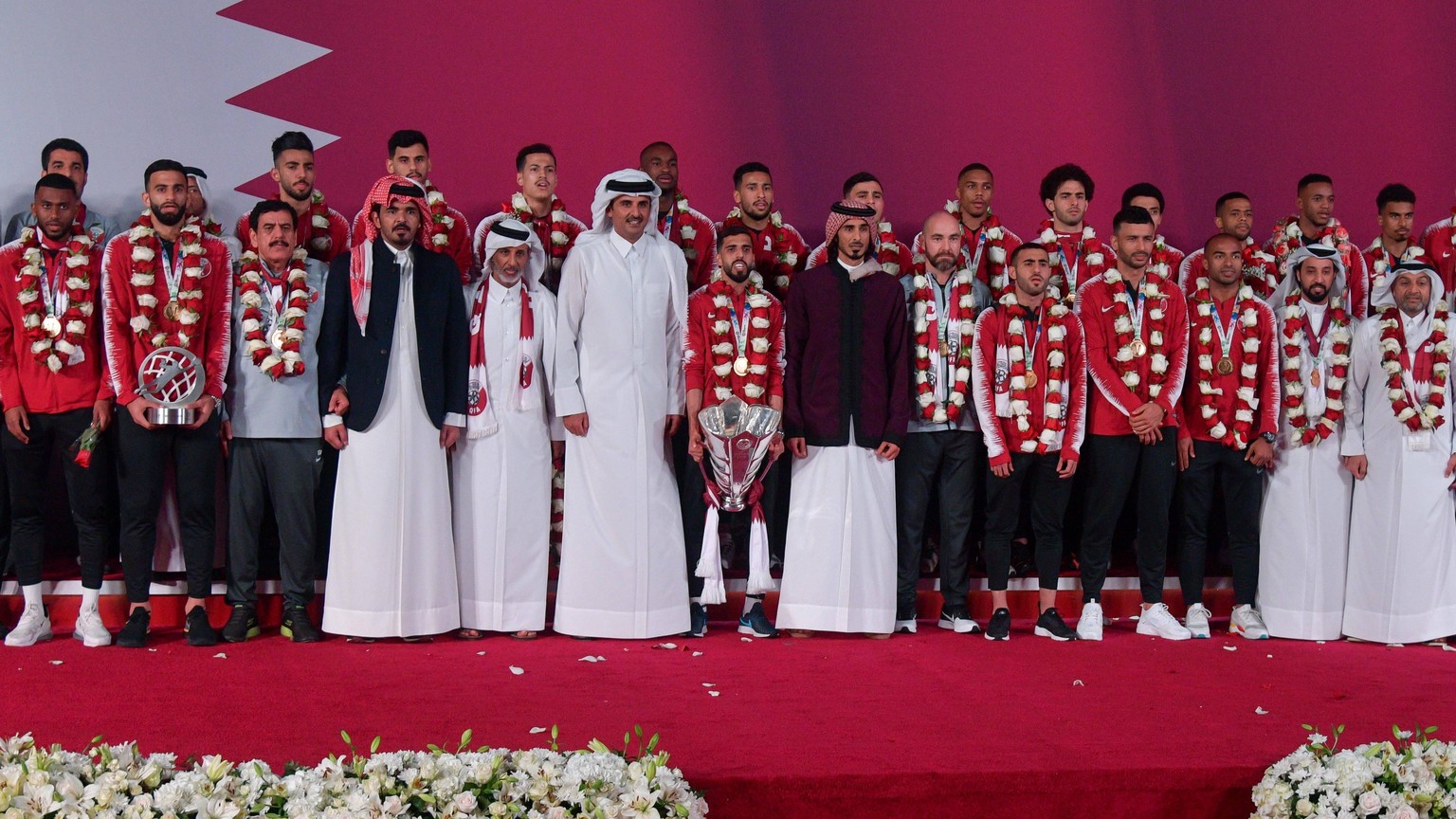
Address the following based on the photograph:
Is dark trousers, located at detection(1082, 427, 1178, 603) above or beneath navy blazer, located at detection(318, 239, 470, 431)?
beneath

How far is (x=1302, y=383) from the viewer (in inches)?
236

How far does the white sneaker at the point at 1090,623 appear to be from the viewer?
5657mm

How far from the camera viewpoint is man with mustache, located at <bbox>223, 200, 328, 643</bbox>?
5328 mm

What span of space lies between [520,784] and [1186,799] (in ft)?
5.86

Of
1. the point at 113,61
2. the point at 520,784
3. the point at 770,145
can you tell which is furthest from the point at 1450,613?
the point at 113,61

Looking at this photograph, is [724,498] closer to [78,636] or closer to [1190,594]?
[1190,594]

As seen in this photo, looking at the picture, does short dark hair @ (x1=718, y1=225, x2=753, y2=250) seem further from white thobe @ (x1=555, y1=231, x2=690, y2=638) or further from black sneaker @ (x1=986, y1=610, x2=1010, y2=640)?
black sneaker @ (x1=986, y1=610, x2=1010, y2=640)

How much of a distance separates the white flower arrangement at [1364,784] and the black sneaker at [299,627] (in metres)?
3.57

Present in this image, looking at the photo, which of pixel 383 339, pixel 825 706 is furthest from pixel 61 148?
pixel 825 706

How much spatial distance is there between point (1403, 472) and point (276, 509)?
4871 mm

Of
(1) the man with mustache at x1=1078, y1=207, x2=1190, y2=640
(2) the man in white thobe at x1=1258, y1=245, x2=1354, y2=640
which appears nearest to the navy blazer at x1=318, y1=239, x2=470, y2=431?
(1) the man with mustache at x1=1078, y1=207, x2=1190, y2=640

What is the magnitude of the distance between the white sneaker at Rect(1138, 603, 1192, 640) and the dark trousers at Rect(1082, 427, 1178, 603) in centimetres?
8

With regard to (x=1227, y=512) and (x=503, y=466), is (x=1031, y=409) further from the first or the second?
(x=503, y=466)

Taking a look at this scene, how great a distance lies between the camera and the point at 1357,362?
19.7 feet
